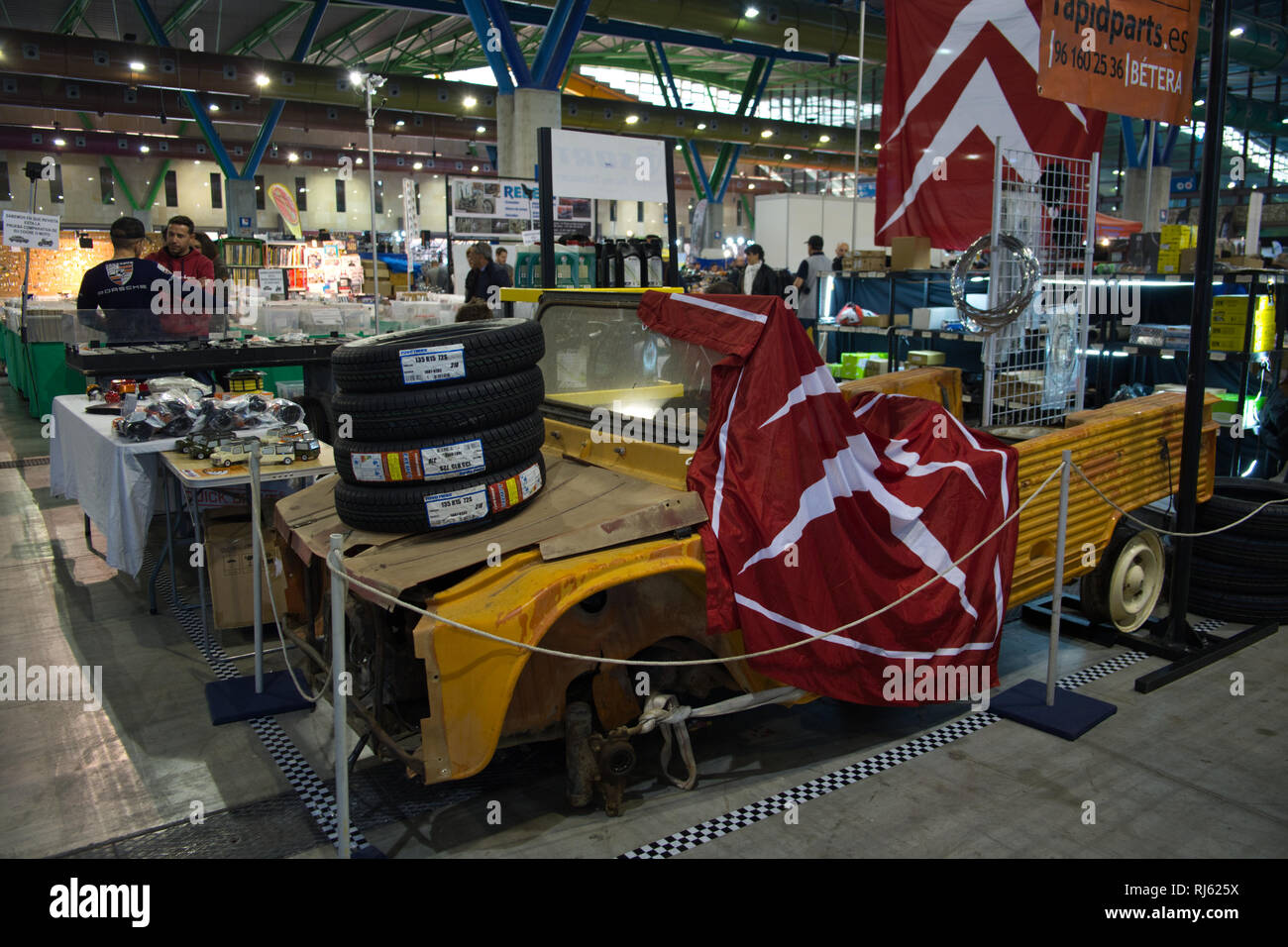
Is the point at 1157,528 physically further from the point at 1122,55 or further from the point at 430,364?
the point at 430,364

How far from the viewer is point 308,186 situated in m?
38.4

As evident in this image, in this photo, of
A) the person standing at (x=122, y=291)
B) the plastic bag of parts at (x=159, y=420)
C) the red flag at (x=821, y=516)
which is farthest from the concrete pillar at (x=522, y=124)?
the red flag at (x=821, y=516)

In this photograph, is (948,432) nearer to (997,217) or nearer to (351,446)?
(997,217)

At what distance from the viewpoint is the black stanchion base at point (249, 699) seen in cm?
437

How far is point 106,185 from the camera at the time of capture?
34.5 meters

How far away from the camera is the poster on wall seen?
31.9 ft

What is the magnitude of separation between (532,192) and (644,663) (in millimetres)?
8253

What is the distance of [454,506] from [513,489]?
251mm

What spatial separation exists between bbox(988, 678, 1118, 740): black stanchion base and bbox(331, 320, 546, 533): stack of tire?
8.21 ft

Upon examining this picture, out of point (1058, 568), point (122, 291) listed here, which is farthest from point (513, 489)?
point (122, 291)

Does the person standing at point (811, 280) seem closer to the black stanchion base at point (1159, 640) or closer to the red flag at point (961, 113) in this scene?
the red flag at point (961, 113)

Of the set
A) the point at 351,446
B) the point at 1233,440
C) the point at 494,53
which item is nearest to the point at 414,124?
the point at 494,53

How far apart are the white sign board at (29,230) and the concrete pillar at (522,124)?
5.38m
